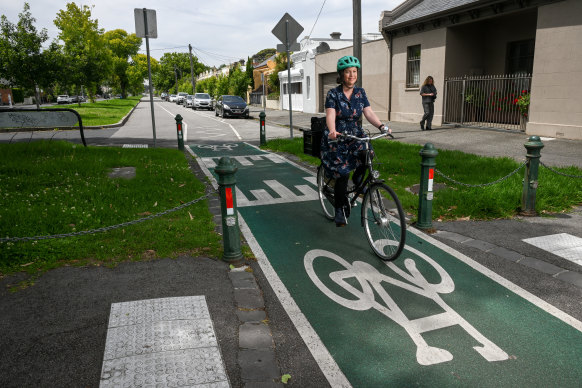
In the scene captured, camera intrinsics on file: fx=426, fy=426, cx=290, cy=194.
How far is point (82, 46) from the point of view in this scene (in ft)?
120

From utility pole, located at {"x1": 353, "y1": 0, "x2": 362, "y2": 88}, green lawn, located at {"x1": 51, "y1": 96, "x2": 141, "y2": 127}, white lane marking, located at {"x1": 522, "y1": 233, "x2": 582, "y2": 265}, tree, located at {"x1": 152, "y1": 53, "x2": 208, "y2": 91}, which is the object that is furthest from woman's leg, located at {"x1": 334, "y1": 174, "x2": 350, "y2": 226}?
tree, located at {"x1": 152, "y1": 53, "x2": 208, "y2": 91}

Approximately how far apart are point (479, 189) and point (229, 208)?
175 inches

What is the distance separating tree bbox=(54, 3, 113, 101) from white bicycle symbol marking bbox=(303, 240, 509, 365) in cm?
3093

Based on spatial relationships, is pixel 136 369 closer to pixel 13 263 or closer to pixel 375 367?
pixel 375 367

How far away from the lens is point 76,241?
16.1ft

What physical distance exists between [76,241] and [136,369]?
2.72 m

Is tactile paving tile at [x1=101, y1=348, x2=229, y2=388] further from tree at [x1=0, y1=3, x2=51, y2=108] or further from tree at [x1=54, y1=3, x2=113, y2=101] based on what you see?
tree at [x1=54, y1=3, x2=113, y2=101]

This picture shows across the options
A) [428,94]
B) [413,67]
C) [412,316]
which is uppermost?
[413,67]

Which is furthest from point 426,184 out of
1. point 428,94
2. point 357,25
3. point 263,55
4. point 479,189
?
point 263,55

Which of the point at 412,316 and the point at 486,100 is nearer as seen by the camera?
the point at 412,316

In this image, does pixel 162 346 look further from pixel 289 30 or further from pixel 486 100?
pixel 486 100

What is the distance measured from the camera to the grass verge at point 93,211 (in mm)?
4578

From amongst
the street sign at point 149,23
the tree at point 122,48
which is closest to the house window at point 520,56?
the street sign at point 149,23

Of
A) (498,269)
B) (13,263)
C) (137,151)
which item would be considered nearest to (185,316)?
(13,263)
